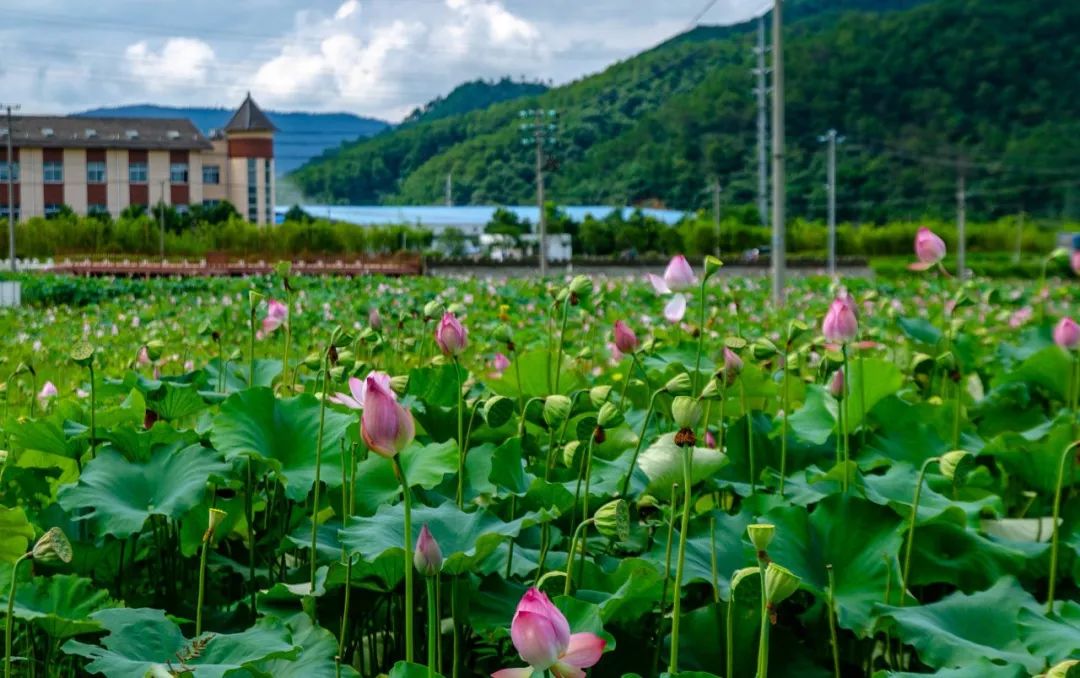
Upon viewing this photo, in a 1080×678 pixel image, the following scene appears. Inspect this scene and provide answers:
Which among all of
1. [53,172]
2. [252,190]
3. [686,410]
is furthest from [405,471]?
[252,190]

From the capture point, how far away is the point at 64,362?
3992 millimetres

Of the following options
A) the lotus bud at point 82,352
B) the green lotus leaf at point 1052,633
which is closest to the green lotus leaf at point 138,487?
the lotus bud at point 82,352

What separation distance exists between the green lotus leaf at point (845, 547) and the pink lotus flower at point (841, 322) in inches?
8.9

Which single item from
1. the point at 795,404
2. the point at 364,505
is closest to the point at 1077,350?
the point at 795,404

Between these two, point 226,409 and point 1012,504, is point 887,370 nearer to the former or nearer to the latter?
point 1012,504

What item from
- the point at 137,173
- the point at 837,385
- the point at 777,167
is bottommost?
the point at 837,385

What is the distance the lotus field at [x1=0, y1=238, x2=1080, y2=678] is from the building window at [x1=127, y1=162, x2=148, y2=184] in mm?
42670

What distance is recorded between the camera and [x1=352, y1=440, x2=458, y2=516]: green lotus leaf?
1341 mm

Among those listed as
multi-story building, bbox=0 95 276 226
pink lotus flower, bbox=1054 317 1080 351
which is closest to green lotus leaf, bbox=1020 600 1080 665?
pink lotus flower, bbox=1054 317 1080 351

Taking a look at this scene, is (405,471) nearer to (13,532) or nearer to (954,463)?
(13,532)

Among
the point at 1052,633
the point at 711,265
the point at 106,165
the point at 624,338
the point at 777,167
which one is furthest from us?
the point at 106,165

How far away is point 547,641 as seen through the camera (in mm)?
700

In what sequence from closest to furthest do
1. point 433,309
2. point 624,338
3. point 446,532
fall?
point 446,532 < point 624,338 < point 433,309

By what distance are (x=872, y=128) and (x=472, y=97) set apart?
169 ft
